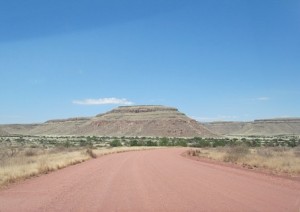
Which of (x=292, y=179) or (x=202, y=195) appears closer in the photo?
(x=202, y=195)

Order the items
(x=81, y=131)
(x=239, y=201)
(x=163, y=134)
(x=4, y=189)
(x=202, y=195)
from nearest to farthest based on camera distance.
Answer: (x=239, y=201)
(x=202, y=195)
(x=4, y=189)
(x=163, y=134)
(x=81, y=131)


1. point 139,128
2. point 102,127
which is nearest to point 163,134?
point 139,128

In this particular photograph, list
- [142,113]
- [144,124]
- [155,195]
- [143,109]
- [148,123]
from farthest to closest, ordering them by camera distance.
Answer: [143,109] < [142,113] < [144,124] < [148,123] < [155,195]

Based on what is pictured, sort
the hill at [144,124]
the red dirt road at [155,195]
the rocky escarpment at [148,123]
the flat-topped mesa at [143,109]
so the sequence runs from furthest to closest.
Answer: the flat-topped mesa at [143,109] < the hill at [144,124] < the rocky escarpment at [148,123] < the red dirt road at [155,195]

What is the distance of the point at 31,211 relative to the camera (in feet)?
36.4

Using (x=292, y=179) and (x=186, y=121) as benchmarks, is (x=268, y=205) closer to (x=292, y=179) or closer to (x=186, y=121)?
(x=292, y=179)

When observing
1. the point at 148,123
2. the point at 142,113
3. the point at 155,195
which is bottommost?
the point at 155,195

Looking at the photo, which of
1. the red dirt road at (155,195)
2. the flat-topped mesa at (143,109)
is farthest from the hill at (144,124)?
the red dirt road at (155,195)

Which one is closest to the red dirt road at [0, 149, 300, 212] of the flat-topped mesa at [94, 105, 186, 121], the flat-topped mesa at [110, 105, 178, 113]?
the flat-topped mesa at [94, 105, 186, 121]

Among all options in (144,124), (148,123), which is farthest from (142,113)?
(148,123)

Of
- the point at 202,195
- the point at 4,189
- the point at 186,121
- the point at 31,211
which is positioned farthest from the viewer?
the point at 186,121

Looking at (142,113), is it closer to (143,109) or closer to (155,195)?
(143,109)

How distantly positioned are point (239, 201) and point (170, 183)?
208 inches

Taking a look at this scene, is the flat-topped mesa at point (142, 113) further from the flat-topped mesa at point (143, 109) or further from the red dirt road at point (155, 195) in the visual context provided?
the red dirt road at point (155, 195)
